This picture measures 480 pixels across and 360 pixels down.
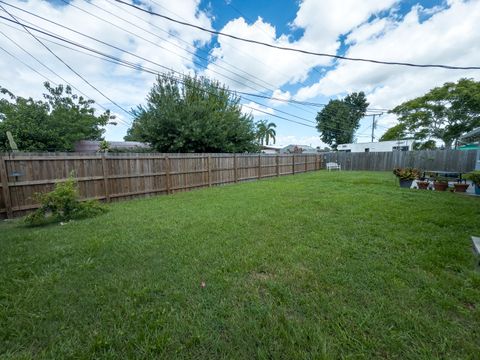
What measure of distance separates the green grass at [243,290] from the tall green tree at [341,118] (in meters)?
33.9

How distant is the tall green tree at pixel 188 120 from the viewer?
991 cm

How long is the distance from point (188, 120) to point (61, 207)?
664cm

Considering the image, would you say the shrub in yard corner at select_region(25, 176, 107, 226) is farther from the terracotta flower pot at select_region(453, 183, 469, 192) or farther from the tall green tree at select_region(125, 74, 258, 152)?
the terracotta flower pot at select_region(453, 183, 469, 192)

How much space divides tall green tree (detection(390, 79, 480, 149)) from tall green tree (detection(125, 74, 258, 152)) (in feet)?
44.6

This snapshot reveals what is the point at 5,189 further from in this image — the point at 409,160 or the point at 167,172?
the point at 409,160

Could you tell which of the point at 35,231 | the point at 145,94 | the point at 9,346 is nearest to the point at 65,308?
the point at 9,346

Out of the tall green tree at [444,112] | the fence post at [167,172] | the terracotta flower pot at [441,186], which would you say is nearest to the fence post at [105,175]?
the fence post at [167,172]

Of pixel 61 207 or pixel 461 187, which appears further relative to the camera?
pixel 461 187

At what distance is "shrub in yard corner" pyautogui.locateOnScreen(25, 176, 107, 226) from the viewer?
13.7 feet

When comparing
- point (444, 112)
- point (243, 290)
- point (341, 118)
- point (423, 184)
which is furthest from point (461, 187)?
point (341, 118)

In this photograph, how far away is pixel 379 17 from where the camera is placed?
275 inches

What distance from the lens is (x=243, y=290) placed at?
202 centimetres

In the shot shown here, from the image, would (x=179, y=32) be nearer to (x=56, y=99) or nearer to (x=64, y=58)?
(x=64, y=58)

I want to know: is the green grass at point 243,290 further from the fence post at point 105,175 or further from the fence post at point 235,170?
the fence post at point 235,170
